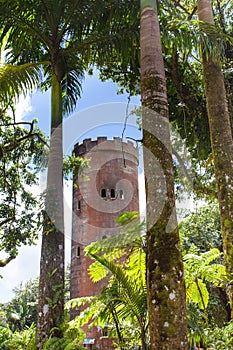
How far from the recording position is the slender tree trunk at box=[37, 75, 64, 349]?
5723 mm

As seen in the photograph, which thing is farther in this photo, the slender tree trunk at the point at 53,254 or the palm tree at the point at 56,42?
the palm tree at the point at 56,42

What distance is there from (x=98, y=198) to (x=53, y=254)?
678 inches

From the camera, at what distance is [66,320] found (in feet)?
19.3

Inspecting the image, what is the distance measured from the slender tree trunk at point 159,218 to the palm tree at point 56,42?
10.2ft

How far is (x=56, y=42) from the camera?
23.8ft

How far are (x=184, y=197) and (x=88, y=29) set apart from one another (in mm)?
7122

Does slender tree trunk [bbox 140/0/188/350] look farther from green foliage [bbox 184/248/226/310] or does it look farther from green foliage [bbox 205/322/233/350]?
green foliage [bbox 184/248/226/310]

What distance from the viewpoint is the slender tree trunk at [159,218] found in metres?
2.96

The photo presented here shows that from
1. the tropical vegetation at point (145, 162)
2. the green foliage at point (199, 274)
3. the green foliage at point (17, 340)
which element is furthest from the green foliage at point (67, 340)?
the green foliage at point (199, 274)

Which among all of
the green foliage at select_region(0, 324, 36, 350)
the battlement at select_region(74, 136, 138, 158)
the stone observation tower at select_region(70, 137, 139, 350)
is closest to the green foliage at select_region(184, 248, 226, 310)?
the green foliage at select_region(0, 324, 36, 350)

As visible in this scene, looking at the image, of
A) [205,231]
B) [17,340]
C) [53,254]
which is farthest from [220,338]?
[205,231]

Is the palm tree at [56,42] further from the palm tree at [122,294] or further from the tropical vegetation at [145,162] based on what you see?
the palm tree at [122,294]

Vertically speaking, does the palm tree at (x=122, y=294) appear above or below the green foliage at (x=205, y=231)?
below

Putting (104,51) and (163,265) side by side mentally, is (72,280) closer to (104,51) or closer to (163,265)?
(104,51)
